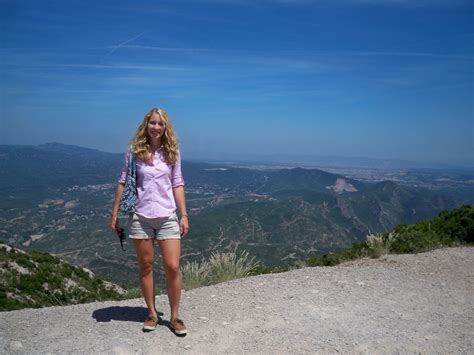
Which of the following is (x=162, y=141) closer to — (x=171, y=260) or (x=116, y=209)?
(x=116, y=209)

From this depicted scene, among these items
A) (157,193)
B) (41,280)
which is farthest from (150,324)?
(41,280)

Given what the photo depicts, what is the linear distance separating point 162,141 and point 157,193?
61cm

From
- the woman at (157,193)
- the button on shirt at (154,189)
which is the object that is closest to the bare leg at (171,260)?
the woman at (157,193)

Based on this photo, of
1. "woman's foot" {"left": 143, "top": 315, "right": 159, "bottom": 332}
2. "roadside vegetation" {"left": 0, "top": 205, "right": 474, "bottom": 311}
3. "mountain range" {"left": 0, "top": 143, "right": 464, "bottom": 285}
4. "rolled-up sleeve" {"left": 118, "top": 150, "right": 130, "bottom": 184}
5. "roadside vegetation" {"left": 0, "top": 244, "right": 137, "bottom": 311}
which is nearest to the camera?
"rolled-up sleeve" {"left": 118, "top": 150, "right": 130, "bottom": 184}

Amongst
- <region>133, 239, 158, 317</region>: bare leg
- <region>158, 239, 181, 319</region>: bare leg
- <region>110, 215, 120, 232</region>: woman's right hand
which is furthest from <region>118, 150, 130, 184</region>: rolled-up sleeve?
<region>158, 239, 181, 319</region>: bare leg

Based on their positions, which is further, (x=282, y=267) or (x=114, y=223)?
(x=282, y=267)

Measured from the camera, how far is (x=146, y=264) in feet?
15.1

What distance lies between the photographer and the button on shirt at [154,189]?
439 centimetres

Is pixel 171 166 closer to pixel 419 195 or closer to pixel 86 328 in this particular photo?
pixel 86 328

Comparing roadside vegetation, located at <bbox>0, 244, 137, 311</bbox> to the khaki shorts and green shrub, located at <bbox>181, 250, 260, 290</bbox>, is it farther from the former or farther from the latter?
the khaki shorts

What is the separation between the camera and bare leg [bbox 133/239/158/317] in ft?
14.7

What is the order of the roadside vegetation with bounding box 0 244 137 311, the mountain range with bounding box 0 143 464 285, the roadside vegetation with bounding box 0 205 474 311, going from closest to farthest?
the roadside vegetation with bounding box 0 205 474 311 → the roadside vegetation with bounding box 0 244 137 311 → the mountain range with bounding box 0 143 464 285

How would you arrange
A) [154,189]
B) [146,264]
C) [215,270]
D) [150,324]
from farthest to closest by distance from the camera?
[215,270]
[150,324]
[146,264]
[154,189]

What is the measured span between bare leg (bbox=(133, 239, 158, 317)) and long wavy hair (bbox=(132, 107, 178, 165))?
918 millimetres
